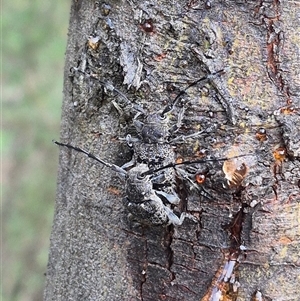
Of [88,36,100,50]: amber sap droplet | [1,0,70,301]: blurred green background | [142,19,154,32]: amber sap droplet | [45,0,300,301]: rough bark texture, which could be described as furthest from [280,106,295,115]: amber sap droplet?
[1,0,70,301]: blurred green background

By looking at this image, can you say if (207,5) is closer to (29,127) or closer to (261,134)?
(261,134)

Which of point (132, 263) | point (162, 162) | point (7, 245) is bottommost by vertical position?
point (7, 245)

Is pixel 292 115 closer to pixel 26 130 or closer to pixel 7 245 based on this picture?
pixel 26 130

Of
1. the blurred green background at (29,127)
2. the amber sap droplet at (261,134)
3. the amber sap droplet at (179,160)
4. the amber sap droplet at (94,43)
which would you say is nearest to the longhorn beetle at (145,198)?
the amber sap droplet at (179,160)

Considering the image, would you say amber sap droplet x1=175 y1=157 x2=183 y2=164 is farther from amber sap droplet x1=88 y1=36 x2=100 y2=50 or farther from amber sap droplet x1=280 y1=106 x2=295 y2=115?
amber sap droplet x1=88 y1=36 x2=100 y2=50

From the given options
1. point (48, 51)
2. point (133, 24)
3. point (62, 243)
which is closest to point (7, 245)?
point (48, 51)

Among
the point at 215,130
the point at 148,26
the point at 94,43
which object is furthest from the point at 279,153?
the point at 94,43
